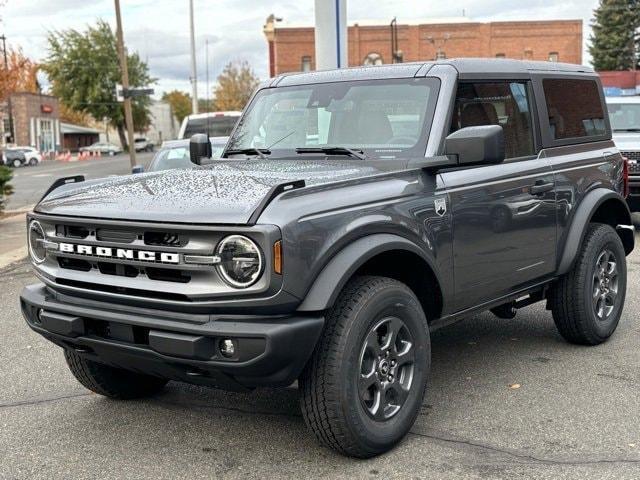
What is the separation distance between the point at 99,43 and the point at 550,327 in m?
75.5

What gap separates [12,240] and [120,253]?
10.2 meters

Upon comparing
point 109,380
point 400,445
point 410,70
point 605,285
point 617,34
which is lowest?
point 400,445

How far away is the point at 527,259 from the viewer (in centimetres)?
482

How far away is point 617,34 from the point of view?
6306cm

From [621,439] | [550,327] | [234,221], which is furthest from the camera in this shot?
[550,327]

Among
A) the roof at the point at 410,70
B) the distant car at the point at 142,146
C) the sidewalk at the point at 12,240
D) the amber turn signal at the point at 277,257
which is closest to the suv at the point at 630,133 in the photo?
the roof at the point at 410,70

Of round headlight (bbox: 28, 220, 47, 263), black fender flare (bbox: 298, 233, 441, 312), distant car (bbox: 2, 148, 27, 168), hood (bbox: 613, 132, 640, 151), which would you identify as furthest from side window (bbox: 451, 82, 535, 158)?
distant car (bbox: 2, 148, 27, 168)

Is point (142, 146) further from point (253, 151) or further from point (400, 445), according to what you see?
point (400, 445)

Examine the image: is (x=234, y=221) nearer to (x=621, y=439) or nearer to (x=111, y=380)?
(x=111, y=380)

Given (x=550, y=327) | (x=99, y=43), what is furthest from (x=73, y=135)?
(x=550, y=327)

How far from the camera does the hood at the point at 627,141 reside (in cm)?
1134

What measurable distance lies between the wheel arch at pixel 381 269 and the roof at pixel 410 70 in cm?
123

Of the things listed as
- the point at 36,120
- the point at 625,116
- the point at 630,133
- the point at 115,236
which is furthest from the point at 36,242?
the point at 36,120

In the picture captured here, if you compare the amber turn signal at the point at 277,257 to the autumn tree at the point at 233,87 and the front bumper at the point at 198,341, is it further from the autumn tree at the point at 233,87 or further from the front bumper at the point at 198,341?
the autumn tree at the point at 233,87
